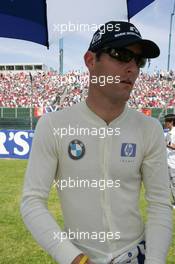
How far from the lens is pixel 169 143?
9891 millimetres

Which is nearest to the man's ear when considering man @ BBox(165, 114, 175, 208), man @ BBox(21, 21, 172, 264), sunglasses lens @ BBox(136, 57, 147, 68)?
man @ BBox(21, 21, 172, 264)

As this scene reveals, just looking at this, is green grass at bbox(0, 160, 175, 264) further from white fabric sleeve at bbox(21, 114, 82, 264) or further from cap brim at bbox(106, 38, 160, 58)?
cap brim at bbox(106, 38, 160, 58)

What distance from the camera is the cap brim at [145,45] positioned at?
197 cm

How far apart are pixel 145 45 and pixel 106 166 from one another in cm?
63

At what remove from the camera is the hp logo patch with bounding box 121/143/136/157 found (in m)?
2.06

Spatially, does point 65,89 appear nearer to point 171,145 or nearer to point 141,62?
point 171,145

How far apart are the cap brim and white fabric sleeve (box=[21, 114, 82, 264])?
1.68 feet

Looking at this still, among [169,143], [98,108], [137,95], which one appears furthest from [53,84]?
[98,108]

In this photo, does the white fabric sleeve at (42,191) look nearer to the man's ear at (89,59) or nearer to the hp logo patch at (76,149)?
the hp logo patch at (76,149)

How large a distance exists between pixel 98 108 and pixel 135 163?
1.11ft

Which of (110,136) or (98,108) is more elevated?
(98,108)

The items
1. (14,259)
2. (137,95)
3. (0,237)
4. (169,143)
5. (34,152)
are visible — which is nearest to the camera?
(34,152)

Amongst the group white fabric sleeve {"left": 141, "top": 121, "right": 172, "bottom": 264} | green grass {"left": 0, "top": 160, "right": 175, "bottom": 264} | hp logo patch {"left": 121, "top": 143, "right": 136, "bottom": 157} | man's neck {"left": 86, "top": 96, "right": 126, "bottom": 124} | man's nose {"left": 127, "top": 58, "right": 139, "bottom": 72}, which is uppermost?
man's nose {"left": 127, "top": 58, "right": 139, "bottom": 72}

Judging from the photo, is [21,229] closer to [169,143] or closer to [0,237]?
[0,237]
